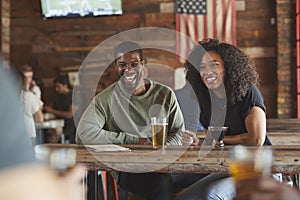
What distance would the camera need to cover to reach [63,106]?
6117mm

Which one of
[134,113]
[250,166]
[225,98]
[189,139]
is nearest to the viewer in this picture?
[250,166]

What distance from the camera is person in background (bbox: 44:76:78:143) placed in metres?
5.90

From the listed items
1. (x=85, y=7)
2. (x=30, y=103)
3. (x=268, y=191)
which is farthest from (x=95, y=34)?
(x=268, y=191)

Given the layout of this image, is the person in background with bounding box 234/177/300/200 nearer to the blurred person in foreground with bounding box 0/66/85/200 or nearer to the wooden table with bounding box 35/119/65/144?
the blurred person in foreground with bounding box 0/66/85/200

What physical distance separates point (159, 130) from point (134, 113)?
0.45m

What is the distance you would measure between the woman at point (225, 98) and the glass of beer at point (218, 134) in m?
0.09

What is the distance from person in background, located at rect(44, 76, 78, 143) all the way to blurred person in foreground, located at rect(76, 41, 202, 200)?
131 inches

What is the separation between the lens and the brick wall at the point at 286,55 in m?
6.01

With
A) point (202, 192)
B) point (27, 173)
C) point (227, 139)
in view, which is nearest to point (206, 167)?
point (202, 192)

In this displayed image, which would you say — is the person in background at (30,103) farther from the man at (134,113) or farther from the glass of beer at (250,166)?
the glass of beer at (250,166)

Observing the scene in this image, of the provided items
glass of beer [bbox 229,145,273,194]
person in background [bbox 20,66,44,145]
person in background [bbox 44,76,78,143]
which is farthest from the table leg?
person in background [bbox 44,76,78,143]

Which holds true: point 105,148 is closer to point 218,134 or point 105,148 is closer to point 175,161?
point 175,161

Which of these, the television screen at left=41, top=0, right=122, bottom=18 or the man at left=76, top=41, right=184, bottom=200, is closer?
the man at left=76, top=41, right=184, bottom=200

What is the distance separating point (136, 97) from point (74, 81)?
415cm
